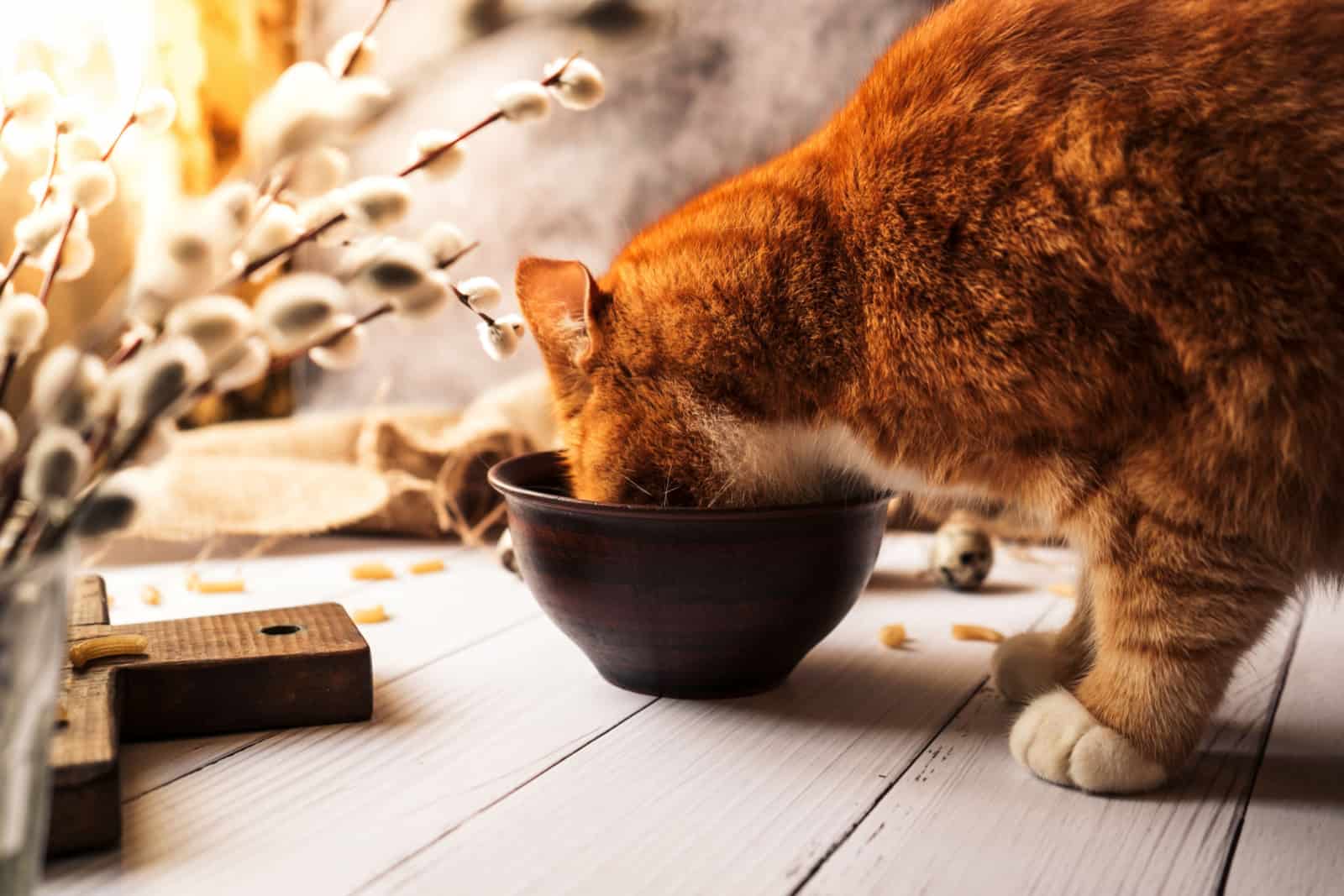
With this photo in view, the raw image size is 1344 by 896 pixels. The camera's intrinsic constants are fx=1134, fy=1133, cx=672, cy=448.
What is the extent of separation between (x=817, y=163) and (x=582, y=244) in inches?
48.4

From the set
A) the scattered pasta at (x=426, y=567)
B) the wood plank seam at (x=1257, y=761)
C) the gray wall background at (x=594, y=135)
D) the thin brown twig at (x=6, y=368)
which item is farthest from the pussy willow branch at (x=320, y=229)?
the gray wall background at (x=594, y=135)

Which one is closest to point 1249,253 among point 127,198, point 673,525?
point 673,525

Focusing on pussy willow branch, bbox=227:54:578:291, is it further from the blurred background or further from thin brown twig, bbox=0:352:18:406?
the blurred background

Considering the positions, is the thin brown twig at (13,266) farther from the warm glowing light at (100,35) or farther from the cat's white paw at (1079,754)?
the warm glowing light at (100,35)

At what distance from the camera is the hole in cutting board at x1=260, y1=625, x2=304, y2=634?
34.2 inches

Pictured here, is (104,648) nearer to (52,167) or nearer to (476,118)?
(52,167)

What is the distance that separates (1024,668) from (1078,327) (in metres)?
0.32

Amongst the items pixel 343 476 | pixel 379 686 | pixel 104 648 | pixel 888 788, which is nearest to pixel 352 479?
pixel 343 476

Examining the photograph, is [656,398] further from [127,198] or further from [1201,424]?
[127,198]

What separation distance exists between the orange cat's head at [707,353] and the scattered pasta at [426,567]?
536mm

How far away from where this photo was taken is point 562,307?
2.96 feet

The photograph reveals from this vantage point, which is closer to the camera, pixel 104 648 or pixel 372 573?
pixel 104 648

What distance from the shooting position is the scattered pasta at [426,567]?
1376 millimetres

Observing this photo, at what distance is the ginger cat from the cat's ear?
0.03m
